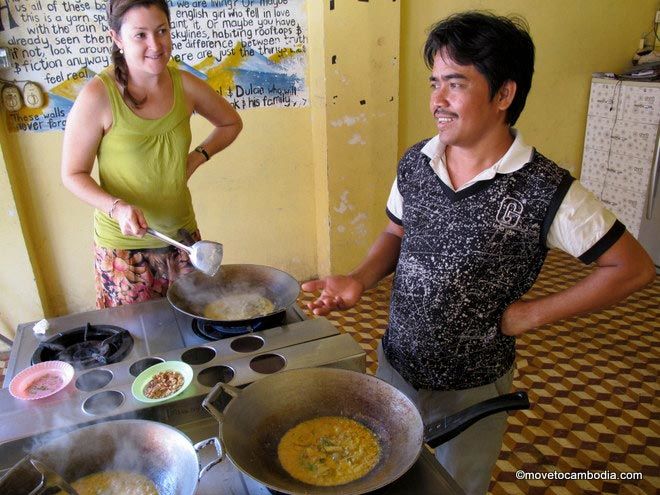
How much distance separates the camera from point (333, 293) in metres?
1.46

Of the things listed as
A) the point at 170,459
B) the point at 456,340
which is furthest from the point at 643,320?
the point at 170,459

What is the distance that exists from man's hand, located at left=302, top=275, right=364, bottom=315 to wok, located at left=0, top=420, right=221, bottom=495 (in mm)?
511

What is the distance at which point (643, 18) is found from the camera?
450cm

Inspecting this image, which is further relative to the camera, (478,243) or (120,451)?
(478,243)

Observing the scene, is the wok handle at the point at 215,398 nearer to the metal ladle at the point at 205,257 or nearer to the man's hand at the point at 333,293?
the man's hand at the point at 333,293

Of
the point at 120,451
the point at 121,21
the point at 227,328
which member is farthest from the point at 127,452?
the point at 121,21

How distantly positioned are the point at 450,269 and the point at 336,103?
2.32 meters

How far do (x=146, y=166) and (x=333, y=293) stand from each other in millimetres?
840

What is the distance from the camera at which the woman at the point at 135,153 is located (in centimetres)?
168

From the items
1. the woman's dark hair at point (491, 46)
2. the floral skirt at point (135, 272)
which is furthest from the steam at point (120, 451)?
the woman's dark hair at point (491, 46)

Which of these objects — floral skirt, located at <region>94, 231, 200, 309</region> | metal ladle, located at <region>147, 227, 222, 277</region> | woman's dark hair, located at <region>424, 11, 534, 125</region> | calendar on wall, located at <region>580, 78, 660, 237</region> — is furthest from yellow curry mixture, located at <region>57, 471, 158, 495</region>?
calendar on wall, located at <region>580, 78, 660, 237</region>

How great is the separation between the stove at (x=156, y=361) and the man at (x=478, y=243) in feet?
0.51

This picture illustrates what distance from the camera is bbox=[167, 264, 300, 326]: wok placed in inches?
64.2

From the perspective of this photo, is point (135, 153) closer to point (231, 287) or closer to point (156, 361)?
point (231, 287)
